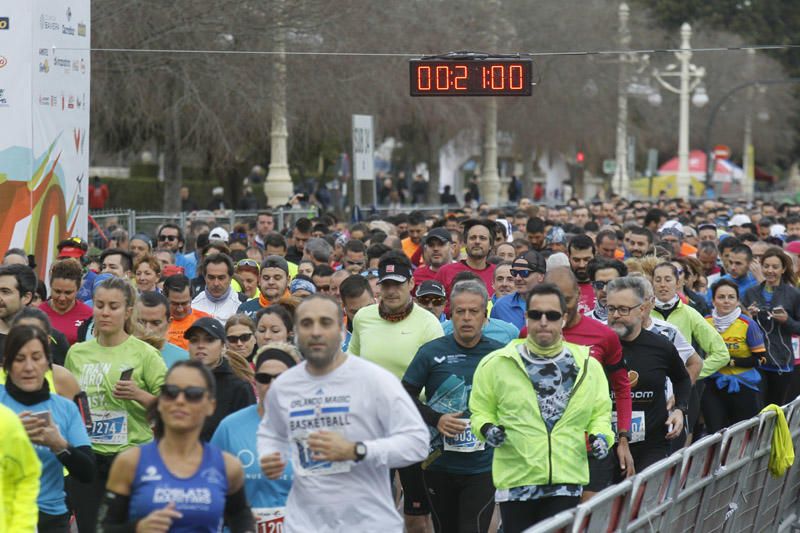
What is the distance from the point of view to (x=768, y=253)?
14.4 meters

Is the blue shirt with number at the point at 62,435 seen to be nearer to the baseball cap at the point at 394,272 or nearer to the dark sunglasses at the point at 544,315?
the dark sunglasses at the point at 544,315

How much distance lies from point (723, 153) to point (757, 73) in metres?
15.7

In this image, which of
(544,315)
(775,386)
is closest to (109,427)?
(544,315)

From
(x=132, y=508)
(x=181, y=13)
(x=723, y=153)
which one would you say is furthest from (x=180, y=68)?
(x=723, y=153)

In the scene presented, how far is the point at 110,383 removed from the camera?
8.66m

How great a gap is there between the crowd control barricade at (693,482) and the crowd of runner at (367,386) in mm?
401

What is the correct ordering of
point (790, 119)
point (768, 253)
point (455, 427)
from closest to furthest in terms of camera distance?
point (455, 427)
point (768, 253)
point (790, 119)

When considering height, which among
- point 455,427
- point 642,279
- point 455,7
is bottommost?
point 455,427

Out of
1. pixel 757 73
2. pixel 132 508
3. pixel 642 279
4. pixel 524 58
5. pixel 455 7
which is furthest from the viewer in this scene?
pixel 757 73

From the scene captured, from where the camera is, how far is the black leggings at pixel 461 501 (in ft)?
30.1

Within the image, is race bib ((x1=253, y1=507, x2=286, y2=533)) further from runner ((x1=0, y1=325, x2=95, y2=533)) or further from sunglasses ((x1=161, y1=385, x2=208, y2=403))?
sunglasses ((x1=161, y1=385, x2=208, y2=403))

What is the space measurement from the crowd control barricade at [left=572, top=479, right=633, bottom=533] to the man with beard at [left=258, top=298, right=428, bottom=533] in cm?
64

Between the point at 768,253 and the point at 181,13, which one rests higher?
the point at 181,13

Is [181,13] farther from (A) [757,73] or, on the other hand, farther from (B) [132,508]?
(A) [757,73]
